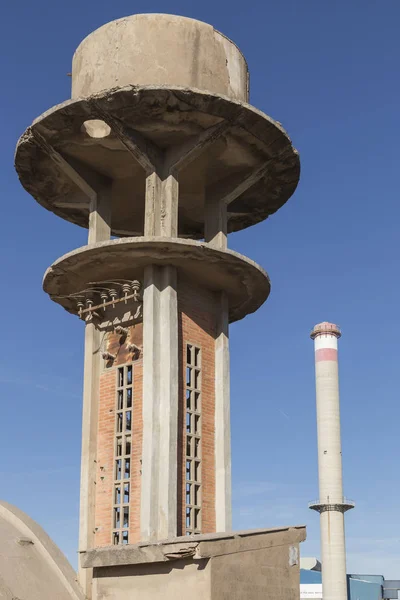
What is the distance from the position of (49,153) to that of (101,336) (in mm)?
3881

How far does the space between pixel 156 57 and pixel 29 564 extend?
9467 millimetres

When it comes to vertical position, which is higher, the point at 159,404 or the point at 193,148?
the point at 193,148

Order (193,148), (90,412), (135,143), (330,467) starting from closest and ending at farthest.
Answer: (135,143)
(193,148)
(90,412)
(330,467)

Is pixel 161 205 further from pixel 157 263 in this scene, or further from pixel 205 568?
pixel 205 568

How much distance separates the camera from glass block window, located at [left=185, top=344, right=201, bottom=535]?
52.8 feet

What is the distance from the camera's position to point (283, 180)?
736 inches

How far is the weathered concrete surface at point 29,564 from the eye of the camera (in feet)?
42.9

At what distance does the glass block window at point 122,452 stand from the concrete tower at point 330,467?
114 feet

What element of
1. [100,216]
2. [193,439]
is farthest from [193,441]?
[100,216]

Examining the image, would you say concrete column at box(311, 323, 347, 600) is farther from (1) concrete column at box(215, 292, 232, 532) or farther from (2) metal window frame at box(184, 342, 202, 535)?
(2) metal window frame at box(184, 342, 202, 535)

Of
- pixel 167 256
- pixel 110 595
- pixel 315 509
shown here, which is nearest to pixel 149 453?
pixel 110 595

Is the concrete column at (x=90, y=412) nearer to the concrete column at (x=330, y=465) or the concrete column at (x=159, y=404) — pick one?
the concrete column at (x=159, y=404)

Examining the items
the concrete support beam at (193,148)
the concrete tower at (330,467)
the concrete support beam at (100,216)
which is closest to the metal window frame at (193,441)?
the concrete support beam at (100,216)

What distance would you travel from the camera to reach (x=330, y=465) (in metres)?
49.8
